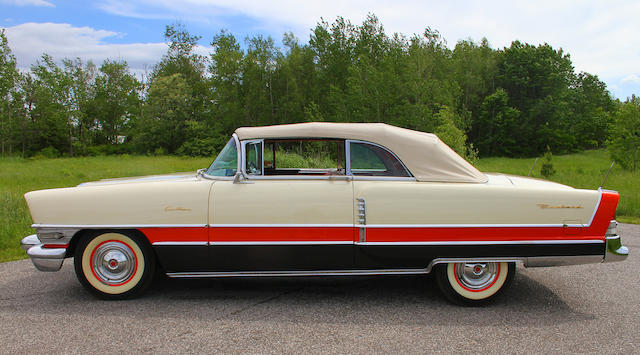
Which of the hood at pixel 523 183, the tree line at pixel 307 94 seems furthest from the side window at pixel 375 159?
the tree line at pixel 307 94

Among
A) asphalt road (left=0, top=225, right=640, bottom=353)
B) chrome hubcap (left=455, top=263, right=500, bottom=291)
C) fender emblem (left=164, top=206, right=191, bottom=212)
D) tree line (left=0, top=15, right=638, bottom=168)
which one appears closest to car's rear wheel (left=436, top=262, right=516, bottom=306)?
chrome hubcap (left=455, top=263, right=500, bottom=291)

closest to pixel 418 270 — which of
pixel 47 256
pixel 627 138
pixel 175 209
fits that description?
pixel 175 209

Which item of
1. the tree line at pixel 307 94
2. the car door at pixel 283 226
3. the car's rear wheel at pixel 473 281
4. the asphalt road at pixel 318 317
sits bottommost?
the asphalt road at pixel 318 317

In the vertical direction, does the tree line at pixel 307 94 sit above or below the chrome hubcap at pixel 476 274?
above

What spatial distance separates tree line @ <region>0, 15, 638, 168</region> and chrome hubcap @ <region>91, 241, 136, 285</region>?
34203 millimetres

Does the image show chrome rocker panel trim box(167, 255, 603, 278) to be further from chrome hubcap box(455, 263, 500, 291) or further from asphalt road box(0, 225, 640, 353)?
asphalt road box(0, 225, 640, 353)

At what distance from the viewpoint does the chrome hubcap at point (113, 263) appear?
3.96 meters

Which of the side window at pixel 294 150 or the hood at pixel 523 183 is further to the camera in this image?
the side window at pixel 294 150

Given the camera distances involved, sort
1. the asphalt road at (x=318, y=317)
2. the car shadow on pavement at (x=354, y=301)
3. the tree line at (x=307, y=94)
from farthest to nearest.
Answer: the tree line at (x=307, y=94), the car shadow on pavement at (x=354, y=301), the asphalt road at (x=318, y=317)

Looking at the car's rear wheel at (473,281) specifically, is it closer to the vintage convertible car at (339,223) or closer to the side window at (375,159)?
the vintage convertible car at (339,223)

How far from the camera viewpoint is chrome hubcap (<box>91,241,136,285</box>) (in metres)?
3.96

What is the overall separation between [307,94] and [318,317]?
1809 inches

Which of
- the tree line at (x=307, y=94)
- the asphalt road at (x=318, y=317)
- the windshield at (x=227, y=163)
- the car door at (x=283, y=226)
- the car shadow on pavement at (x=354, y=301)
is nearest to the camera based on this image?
the asphalt road at (x=318, y=317)

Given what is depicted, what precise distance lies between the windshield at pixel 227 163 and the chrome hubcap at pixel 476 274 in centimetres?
216
